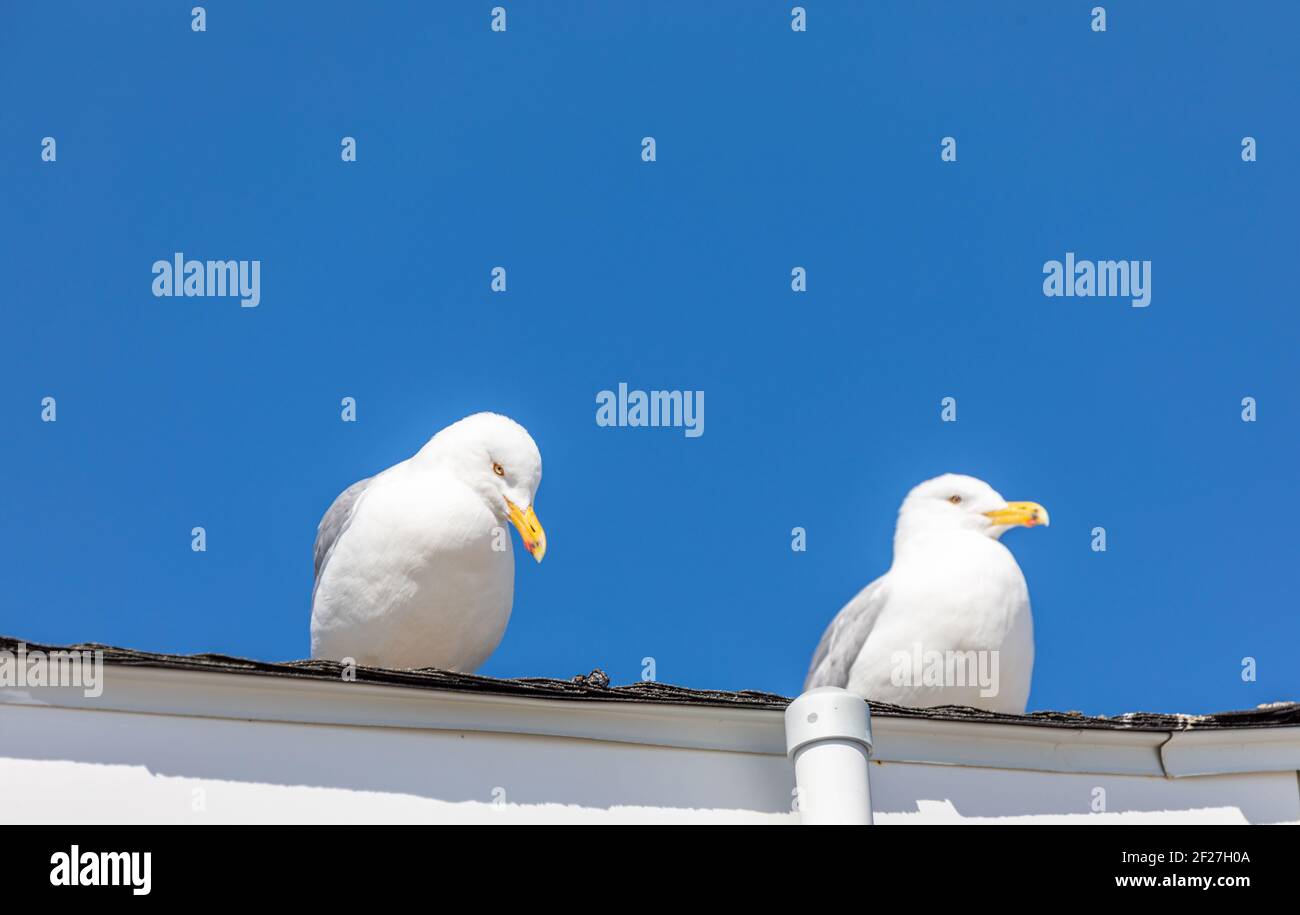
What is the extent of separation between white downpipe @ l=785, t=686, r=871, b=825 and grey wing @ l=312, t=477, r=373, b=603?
152 inches

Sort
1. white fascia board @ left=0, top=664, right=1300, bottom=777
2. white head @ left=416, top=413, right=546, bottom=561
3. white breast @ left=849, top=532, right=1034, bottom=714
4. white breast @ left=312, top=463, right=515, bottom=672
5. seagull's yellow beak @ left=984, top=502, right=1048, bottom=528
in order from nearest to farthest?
1. white fascia board @ left=0, top=664, right=1300, bottom=777
2. white breast @ left=312, top=463, right=515, bottom=672
3. white breast @ left=849, top=532, right=1034, bottom=714
4. white head @ left=416, top=413, right=546, bottom=561
5. seagull's yellow beak @ left=984, top=502, right=1048, bottom=528

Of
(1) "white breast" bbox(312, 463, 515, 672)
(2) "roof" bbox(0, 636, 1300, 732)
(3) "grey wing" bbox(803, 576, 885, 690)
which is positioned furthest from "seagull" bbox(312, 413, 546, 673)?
→ (2) "roof" bbox(0, 636, 1300, 732)

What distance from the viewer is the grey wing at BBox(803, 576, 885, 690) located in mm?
10250

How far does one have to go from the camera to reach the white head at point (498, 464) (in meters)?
10.2

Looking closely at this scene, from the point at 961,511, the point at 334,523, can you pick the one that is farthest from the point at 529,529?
the point at 961,511

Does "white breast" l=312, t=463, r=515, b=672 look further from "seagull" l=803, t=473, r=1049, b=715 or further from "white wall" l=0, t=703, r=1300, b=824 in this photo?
"white wall" l=0, t=703, r=1300, b=824

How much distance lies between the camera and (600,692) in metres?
7.09

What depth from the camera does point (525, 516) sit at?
10109 millimetres
